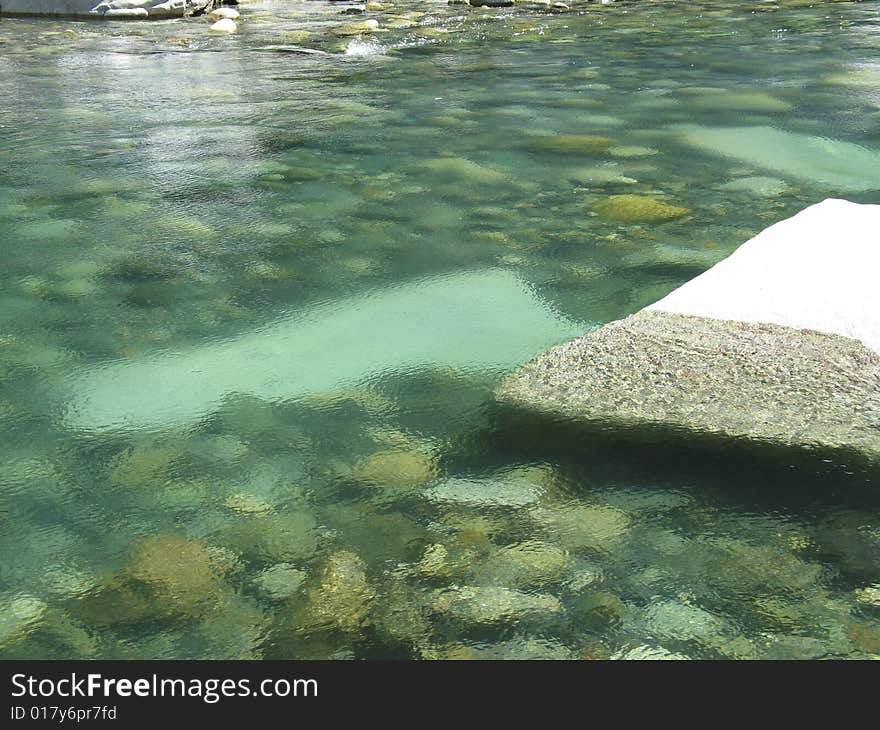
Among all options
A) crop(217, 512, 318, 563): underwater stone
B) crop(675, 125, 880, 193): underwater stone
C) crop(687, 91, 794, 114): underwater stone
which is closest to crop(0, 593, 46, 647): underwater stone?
crop(217, 512, 318, 563): underwater stone

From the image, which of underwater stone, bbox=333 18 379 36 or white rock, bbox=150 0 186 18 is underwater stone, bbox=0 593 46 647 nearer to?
underwater stone, bbox=333 18 379 36

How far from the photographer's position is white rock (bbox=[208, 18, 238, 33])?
23.0ft

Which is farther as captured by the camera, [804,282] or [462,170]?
[462,170]

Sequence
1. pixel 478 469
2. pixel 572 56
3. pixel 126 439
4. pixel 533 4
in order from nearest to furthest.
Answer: pixel 478 469
pixel 126 439
pixel 572 56
pixel 533 4

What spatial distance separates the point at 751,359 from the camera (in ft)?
5.82

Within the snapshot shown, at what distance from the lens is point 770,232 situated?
6.97 feet

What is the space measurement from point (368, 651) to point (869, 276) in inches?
47.5

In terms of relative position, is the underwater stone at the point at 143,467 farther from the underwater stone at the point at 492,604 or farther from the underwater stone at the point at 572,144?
the underwater stone at the point at 572,144

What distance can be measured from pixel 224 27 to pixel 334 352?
5635 mm

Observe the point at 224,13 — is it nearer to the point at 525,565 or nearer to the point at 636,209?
the point at 636,209

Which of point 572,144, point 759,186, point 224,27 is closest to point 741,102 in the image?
point 572,144

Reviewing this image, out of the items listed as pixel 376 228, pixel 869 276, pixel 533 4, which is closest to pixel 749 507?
pixel 869 276

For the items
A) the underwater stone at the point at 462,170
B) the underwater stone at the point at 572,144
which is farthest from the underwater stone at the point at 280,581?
the underwater stone at the point at 572,144
